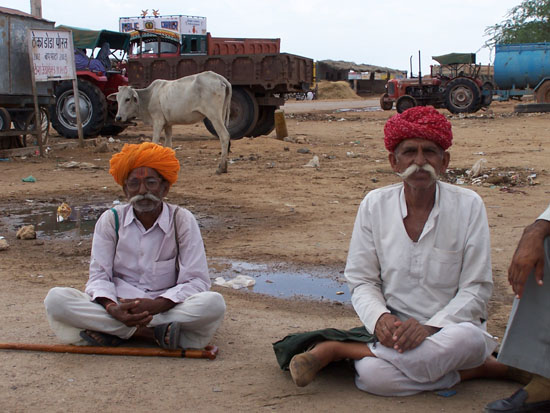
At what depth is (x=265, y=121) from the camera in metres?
15.4

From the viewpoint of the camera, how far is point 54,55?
12.4 meters

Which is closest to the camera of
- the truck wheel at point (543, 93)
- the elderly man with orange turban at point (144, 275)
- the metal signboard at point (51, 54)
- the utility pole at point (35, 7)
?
the elderly man with orange turban at point (144, 275)

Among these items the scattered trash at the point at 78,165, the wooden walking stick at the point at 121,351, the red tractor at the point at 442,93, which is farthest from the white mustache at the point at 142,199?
the red tractor at the point at 442,93

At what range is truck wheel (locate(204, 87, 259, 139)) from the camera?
47.3 ft

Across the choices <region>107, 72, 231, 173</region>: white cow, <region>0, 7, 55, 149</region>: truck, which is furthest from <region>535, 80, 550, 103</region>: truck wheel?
<region>0, 7, 55, 149</region>: truck

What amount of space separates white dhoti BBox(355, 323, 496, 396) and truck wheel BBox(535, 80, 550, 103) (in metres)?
21.8

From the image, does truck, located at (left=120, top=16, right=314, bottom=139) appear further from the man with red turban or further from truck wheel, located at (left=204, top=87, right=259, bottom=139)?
the man with red turban

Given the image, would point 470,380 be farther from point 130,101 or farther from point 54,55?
point 54,55

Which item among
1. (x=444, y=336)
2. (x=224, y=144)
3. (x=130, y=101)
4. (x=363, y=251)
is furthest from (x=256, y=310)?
(x=130, y=101)

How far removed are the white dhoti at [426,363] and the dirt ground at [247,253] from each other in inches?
2.0

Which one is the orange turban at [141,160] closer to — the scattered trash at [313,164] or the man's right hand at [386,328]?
the man's right hand at [386,328]

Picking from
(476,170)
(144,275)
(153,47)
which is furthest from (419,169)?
(153,47)

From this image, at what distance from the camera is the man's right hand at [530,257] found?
2557 mm

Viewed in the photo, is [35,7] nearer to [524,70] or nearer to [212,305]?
[212,305]
